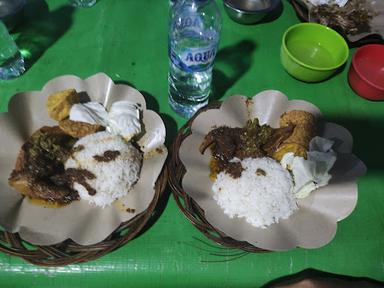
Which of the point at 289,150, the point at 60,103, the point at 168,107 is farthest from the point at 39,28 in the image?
the point at 289,150

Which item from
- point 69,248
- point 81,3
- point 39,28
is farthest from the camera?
point 81,3

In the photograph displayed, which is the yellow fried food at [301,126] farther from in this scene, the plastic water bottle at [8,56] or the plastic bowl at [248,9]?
the plastic water bottle at [8,56]

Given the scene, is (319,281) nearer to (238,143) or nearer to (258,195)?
(258,195)

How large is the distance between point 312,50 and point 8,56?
5.63 ft

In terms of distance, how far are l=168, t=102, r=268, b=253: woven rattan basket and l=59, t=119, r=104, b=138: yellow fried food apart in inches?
16.1

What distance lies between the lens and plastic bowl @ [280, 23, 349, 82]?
77.0 inches

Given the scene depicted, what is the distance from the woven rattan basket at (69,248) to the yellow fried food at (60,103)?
0.57m

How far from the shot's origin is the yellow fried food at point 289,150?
1636 mm

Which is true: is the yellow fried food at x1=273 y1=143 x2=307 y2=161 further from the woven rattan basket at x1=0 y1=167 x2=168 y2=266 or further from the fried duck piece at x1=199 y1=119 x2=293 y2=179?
the woven rattan basket at x1=0 y1=167 x2=168 y2=266

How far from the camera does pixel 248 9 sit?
216 cm

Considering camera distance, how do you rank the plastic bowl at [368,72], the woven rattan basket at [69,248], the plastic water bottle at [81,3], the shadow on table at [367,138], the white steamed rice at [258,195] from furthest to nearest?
the plastic water bottle at [81,3]
the plastic bowl at [368,72]
the shadow on table at [367,138]
the white steamed rice at [258,195]
the woven rattan basket at [69,248]

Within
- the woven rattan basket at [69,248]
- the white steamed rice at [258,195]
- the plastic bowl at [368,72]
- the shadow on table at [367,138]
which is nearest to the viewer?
the woven rattan basket at [69,248]

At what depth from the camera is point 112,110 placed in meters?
1.71

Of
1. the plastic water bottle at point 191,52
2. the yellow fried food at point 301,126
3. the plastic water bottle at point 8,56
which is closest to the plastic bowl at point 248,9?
the plastic water bottle at point 191,52
